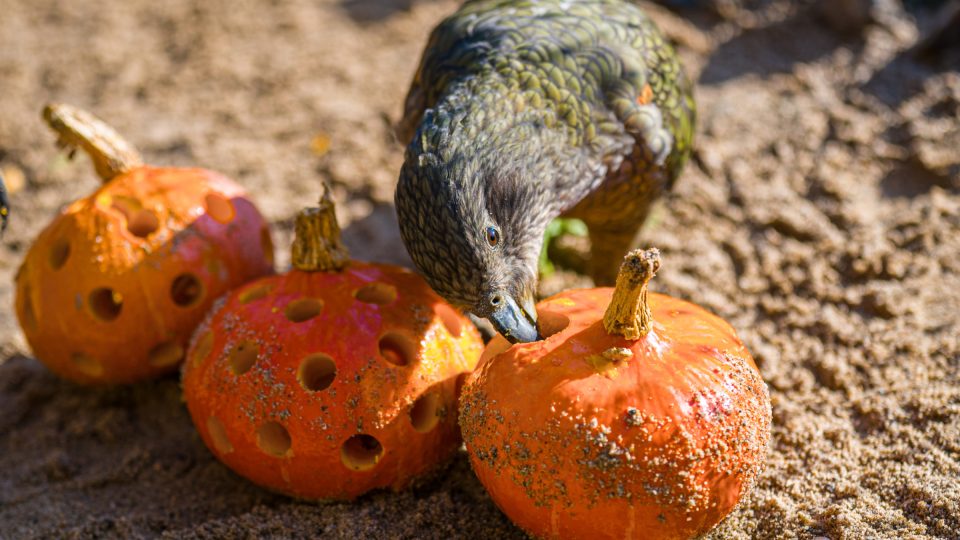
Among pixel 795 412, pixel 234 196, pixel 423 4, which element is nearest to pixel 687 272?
pixel 795 412

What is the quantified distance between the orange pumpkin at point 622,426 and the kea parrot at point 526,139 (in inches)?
8.4

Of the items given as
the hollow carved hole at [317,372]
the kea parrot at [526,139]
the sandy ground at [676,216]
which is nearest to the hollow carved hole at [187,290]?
the sandy ground at [676,216]

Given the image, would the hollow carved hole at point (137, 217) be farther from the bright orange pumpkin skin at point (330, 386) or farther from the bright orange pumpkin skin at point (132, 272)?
the bright orange pumpkin skin at point (330, 386)

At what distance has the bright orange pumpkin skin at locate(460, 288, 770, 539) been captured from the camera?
7.81 ft

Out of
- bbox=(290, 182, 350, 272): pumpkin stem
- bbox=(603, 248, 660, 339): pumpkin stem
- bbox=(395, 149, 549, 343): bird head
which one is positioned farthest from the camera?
bbox=(290, 182, 350, 272): pumpkin stem

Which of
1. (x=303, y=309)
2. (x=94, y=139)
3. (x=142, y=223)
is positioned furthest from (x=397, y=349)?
(x=94, y=139)

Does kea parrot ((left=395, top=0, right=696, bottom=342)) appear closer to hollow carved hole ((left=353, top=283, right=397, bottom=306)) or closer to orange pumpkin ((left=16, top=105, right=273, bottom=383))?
hollow carved hole ((left=353, top=283, right=397, bottom=306))

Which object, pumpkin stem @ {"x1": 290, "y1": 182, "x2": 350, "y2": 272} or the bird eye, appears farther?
pumpkin stem @ {"x1": 290, "y1": 182, "x2": 350, "y2": 272}

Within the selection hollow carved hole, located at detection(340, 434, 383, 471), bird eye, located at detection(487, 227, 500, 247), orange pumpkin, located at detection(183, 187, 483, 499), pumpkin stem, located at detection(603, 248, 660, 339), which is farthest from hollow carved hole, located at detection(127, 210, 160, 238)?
pumpkin stem, located at detection(603, 248, 660, 339)

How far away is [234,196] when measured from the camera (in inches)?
139

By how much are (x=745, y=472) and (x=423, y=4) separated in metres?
4.79

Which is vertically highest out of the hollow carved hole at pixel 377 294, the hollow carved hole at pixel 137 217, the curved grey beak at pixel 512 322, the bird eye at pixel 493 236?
the bird eye at pixel 493 236

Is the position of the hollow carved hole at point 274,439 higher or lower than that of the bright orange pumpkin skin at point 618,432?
lower

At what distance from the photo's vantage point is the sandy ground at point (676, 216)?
2938mm
